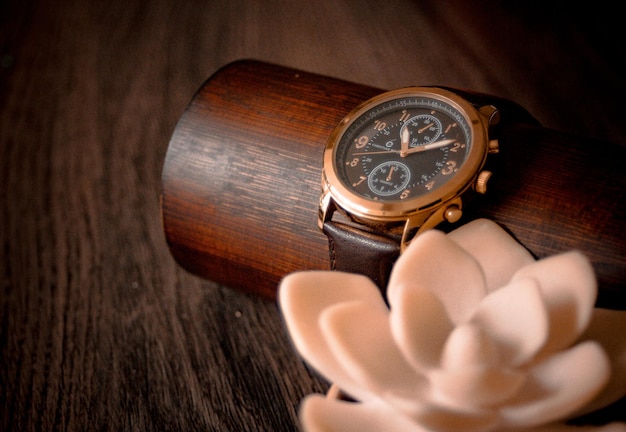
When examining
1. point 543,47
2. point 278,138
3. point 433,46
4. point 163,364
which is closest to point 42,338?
point 163,364

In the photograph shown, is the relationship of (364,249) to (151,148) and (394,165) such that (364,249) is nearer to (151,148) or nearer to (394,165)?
(394,165)

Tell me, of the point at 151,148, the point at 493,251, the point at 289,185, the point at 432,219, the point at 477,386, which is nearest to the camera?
the point at 477,386

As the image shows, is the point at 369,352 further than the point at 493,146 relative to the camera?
No

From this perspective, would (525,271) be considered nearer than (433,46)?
Yes

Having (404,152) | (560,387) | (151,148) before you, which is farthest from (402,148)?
(151,148)

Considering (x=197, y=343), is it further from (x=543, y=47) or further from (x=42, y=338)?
(x=543, y=47)

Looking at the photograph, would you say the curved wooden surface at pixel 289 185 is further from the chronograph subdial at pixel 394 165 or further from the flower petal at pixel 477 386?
the flower petal at pixel 477 386
